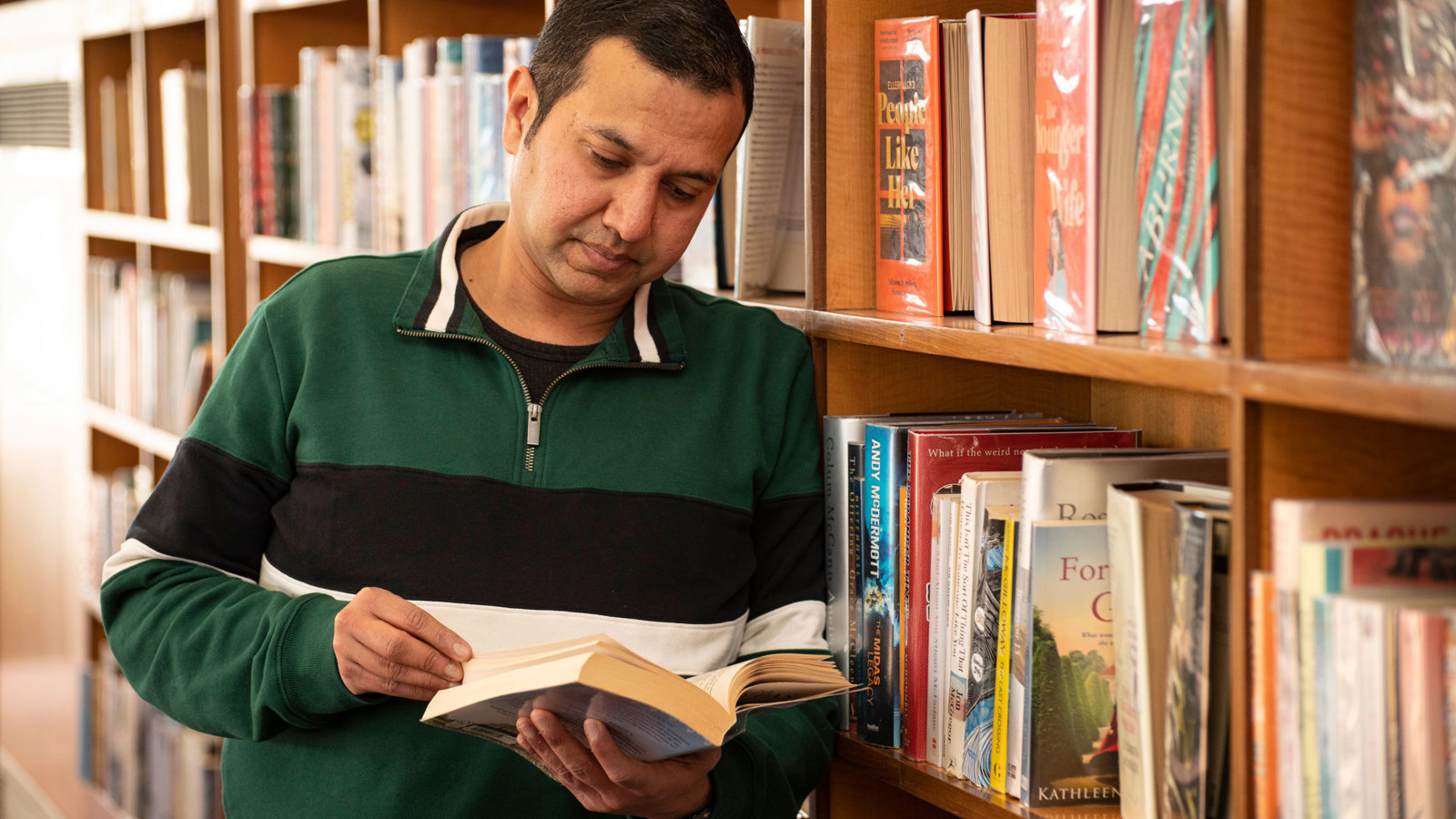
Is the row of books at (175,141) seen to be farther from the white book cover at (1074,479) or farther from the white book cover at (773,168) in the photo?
the white book cover at (1074,479)

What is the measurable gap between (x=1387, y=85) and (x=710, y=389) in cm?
68

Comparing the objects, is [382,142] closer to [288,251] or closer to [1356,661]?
[288,251]

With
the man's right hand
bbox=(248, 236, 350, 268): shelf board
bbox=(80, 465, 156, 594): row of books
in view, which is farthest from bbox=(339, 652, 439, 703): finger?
bbox=(80, 465, 156, 594): row of books

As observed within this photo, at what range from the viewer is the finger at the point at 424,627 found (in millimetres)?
1026

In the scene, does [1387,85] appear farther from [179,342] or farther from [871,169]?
[179,342]

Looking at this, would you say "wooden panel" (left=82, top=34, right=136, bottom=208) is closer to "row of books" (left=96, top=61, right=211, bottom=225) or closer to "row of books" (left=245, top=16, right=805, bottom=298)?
"row of books" (left=96, top=61, right=211, bottom=225)

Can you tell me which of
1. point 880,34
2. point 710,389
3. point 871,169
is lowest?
point 710,389

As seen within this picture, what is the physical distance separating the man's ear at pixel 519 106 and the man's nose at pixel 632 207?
0.13 metres

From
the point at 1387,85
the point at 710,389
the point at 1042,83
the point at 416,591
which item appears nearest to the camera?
the point at 1387,85

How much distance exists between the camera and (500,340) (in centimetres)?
124

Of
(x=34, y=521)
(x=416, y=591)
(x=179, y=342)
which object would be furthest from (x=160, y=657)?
(x=34, y=521)

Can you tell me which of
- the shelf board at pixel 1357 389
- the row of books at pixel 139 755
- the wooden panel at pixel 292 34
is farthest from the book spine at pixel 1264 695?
the row of books at pixel 139 755

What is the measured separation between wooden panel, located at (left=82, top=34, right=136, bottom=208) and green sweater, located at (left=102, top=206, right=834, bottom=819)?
6.70 feet

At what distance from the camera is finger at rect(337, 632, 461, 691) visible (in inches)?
40.2
